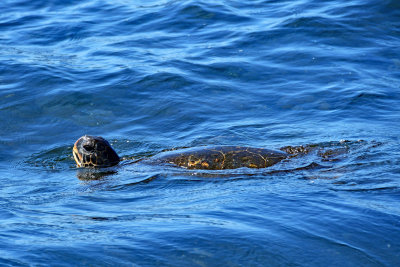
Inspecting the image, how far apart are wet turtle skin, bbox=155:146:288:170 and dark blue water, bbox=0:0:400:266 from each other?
0.19 metres

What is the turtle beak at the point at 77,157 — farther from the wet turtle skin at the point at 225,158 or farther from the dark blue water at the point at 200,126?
the wet turtle skin at the point at 225,158

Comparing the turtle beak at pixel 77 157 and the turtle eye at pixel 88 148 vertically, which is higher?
the turtle eye at pixel 88 148

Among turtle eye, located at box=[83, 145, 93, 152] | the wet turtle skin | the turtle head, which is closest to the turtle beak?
the turtle head

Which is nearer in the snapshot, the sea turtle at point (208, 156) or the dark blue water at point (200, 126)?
the dark blue water at point (200, 126)

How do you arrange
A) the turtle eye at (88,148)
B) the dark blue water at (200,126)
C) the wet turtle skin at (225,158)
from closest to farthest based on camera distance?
the dark blue water at (200,126) → the wet turtle skin at (225,158) → the turtle eye at (88,148)

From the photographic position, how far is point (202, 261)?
4.32 meters

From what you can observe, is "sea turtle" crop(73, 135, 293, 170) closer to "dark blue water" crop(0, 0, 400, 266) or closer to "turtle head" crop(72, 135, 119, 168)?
"turtle head" crop(72, 135, 119, 168)

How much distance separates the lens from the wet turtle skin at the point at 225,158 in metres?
6.94

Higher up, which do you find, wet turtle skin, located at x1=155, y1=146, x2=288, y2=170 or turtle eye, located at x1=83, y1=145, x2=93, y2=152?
turtle eye, located at x1=83, y1=145, x2=93, y2=152

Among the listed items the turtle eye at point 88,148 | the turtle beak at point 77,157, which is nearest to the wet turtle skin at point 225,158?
the turtle eye at point 88,148

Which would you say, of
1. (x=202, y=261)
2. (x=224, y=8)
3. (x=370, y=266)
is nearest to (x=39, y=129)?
(x=202, y=261)

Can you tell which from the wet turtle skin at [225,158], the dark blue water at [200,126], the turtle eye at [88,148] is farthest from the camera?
the turtle eye at [88,148]

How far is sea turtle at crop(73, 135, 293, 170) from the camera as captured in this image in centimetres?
696

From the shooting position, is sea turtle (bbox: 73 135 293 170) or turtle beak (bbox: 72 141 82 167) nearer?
sea turtle (bbox: 73 135 293 170)
